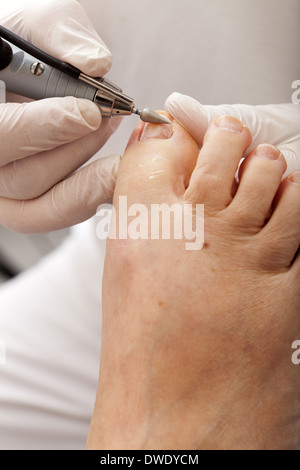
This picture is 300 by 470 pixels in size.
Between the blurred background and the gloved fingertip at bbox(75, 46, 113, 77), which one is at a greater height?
the blurred background

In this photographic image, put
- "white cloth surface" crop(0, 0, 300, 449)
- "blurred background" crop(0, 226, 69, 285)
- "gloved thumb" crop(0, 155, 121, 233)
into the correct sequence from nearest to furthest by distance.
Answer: "gloved thumb" crop(0, 155, 121, 233) < "white cloth surface" crop(0, 0, 300, 449) < "blurred background" crop(0, 226, 69, 285)

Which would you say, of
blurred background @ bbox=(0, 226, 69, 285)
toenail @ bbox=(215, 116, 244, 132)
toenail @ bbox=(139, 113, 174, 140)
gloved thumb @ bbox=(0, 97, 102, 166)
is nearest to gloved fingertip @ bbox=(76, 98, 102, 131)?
gloved thumb @ bbox=(0, 97, 102, 166)

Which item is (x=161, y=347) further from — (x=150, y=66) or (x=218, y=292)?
(x=150, y=66)

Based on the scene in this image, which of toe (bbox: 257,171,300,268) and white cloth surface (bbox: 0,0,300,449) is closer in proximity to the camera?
toe (bbox: 257,171,300,268)

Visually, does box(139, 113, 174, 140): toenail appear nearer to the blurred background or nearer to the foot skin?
the foot skin

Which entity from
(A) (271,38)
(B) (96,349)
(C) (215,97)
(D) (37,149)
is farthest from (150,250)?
(A) (271,38)

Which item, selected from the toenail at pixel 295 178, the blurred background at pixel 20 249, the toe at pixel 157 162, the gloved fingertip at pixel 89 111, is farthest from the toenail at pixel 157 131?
the blurred background at pixel 20 249

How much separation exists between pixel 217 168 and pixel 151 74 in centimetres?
48

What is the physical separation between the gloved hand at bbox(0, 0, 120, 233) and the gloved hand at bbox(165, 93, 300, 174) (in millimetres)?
137

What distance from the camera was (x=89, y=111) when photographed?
2.65ft

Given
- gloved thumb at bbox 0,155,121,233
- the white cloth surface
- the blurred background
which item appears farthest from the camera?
the blurred background

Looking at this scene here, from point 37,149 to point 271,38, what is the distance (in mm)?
664

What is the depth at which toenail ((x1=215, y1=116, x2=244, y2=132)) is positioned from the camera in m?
0.87

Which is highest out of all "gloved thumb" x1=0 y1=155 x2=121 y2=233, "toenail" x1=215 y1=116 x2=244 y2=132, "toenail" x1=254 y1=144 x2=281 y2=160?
"toenail" x1=215 y1=116 x2=244 y2=132
